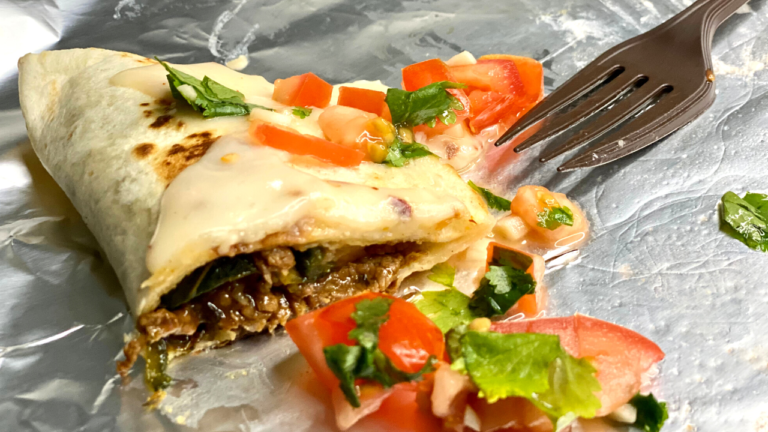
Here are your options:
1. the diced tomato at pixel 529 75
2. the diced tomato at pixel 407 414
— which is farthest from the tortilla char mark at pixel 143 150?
the diced tomato at pixel 529 75

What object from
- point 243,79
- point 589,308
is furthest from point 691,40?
point 243,79

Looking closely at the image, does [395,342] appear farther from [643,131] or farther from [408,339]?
[643,131]

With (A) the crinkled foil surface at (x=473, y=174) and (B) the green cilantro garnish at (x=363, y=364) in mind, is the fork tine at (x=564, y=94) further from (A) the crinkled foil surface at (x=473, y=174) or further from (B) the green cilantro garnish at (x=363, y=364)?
(B) the green cilantro garnish at (x=363, y=364)

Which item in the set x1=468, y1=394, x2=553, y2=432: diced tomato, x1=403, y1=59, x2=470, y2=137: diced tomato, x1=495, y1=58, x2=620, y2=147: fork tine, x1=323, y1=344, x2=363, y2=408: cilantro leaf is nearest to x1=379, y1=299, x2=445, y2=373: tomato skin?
x1=323, y1=344, x2=363, y2=408: cilantro leaf

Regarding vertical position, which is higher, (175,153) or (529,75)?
(529,75)

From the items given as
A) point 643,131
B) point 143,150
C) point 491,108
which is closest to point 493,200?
point 491,108

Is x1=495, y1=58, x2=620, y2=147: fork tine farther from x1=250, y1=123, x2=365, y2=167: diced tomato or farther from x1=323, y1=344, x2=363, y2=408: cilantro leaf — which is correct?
x1=323, y1=344, x2=363, y2=408: cilantro leaf
